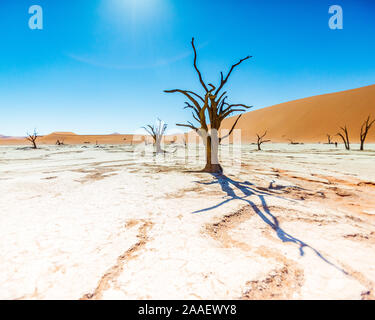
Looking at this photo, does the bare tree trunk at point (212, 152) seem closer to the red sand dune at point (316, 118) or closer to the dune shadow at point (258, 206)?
the dune shadow at point (258, 206)

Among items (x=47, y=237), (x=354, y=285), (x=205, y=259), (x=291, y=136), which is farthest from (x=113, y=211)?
(x=291, y=136)

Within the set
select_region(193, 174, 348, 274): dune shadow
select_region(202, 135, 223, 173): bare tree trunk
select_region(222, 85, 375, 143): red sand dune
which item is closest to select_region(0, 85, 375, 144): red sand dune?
select_region(222, 85, 375, 143): red sand dune

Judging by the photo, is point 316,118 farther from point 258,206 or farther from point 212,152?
point 258,206

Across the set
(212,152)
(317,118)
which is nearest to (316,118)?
(317,118)

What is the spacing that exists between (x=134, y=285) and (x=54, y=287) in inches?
25.5

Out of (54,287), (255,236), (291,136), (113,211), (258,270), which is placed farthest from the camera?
(291,136)

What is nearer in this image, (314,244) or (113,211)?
(314,244)

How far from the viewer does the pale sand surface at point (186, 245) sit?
161cm

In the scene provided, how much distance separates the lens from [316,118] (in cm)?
5359

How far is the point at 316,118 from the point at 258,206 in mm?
61852

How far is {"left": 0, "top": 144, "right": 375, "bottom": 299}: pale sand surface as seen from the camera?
1605mm

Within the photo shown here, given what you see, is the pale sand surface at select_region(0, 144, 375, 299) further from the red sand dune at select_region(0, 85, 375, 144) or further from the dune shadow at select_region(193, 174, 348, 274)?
the red sand dune at select_region(0, 85, 375, 144)

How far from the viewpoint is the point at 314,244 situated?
2.28m
